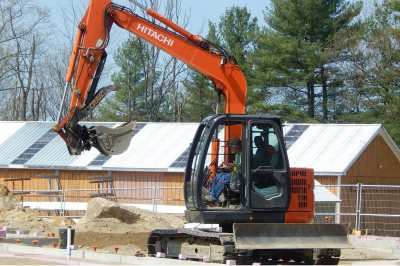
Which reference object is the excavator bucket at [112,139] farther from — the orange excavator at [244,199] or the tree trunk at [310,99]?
the tree trunk at [310,99]

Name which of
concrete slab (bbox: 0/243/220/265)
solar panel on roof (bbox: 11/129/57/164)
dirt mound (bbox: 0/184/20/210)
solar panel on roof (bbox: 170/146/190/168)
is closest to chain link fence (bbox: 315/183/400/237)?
solar panel on roof (bbox: 170/146/190/168)

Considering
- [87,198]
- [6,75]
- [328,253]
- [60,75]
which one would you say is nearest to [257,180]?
[328,253]

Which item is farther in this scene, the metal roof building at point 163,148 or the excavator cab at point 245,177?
the metal roof building at point 163,148

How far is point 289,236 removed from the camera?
51.9 feet

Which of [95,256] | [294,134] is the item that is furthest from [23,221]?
[294,134]

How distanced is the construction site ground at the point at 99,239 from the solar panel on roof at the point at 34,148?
9459mm

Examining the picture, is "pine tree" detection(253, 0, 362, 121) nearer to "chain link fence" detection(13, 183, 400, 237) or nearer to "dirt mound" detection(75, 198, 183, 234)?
"chain link fence" detection(13, 183, 400, 237)

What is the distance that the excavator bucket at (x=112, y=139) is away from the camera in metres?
17.8

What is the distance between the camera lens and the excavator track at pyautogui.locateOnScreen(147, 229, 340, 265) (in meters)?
15.6

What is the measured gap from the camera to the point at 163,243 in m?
17.4

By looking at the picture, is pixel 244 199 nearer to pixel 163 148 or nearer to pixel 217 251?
pixel 217 251

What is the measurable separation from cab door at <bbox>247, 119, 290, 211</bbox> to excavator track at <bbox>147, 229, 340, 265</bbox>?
86cm

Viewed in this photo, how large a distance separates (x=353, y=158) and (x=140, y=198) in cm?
851

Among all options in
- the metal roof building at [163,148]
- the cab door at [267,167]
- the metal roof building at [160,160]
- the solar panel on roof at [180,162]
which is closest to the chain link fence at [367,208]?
the metal roof building at [160,160]
